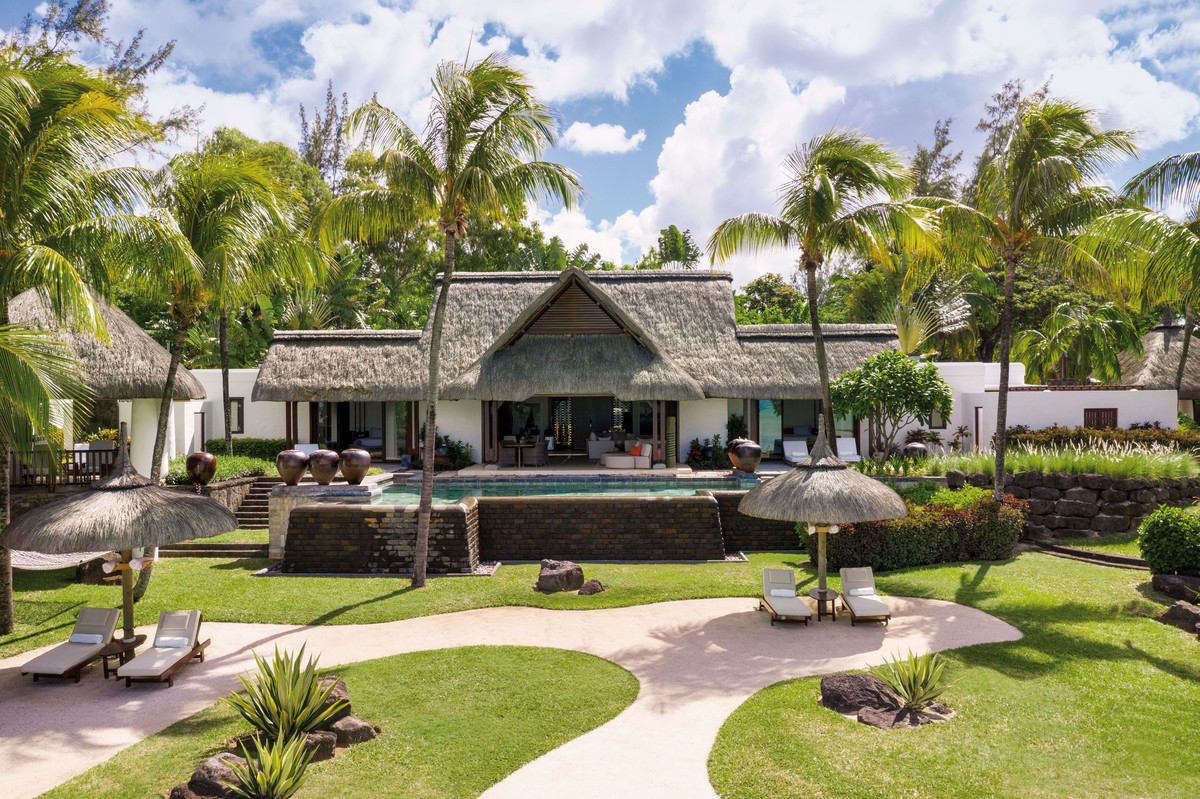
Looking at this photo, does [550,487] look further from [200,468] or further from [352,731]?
[352,731]

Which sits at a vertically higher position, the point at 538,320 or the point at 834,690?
the point at 538,320

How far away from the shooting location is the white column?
16664 millimetres

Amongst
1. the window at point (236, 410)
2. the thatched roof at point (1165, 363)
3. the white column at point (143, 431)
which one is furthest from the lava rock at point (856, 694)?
the thatched roof at point (1165, 363)

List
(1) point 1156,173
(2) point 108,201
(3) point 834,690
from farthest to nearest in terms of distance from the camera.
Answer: (1) point 1156,173
(2) point 108,201
(3) point 834,690

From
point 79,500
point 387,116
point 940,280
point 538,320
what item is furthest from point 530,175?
point 940,280

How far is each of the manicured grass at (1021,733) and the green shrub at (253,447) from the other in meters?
18.3

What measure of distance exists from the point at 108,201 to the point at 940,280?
29.8 meters

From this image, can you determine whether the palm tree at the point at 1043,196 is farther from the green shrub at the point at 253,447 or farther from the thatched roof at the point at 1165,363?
the green shrub at the point at 253,447

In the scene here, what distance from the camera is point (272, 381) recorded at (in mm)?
21125

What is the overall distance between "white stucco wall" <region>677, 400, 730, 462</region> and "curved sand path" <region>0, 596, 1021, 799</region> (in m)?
10.6

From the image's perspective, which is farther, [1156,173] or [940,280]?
[940,280]

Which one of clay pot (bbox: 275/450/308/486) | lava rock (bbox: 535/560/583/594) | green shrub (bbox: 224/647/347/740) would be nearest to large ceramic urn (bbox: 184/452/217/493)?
clay pot (bbox: 275/450/308/486)

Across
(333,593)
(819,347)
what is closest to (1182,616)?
(819,347)

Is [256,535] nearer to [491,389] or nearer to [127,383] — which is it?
[127,383]
